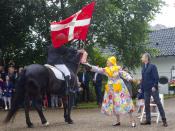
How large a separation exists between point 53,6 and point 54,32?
22.6 ft

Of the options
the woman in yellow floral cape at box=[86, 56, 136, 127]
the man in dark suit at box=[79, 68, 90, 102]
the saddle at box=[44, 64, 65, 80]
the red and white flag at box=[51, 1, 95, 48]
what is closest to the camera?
the woman in yellow floral cape at box=[86, 56, 136, 127]

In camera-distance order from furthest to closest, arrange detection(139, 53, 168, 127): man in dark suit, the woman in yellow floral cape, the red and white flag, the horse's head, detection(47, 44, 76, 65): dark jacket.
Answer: the red and white flag → the horse's head → detection(47, 44, 76, 65): dark jacket → detection(139, 53, 168, 127): man in dark suit → the woman in yellow floral cape

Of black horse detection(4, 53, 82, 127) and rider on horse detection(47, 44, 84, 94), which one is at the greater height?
rider on horse detection(47, 44, 84, 94)

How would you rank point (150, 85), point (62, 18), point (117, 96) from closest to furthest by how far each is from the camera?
point (117, 96)
point (150, 85)
point (62, 18)

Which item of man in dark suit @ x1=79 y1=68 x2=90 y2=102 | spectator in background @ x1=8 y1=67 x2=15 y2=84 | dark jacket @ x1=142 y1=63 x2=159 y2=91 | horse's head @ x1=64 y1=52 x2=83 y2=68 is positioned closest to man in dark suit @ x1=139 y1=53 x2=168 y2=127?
dark jacket @ x1=142 y1=63 x2=159 y2=91

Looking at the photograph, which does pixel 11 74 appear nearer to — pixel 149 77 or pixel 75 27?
pixel 75 27

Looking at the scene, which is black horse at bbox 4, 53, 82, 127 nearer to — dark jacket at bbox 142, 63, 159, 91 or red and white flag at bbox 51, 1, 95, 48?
red and white flag at bbox 51, 1, 95, 48

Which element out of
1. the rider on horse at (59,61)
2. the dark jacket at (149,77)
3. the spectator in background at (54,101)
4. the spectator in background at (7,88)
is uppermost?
the rider on horse at (59,61)

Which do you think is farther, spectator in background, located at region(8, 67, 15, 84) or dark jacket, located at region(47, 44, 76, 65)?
spectator in background, located at region(8, 67, 15, 84)

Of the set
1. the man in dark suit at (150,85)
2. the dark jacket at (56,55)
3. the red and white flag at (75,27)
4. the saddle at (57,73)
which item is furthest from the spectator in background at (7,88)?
the man in dark suit at (150,85)

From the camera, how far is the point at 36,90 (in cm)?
904

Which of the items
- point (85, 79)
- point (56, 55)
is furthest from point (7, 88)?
point (56, 55)

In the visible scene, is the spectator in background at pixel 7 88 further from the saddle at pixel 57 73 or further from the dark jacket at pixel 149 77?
the dark jacket at pixel 149 77

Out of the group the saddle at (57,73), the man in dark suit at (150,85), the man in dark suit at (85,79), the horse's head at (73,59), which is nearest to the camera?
the man in dark suit at (150,85)
